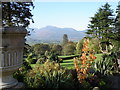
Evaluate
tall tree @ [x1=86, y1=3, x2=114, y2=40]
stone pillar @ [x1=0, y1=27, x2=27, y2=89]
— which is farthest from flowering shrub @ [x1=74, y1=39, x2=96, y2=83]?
tall tree @ [x1=86, y1=3, x2=114, y2=40]

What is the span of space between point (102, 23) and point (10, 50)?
23392 mm

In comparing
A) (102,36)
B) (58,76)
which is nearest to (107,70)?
(58,76)

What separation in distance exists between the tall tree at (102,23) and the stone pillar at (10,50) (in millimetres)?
22318

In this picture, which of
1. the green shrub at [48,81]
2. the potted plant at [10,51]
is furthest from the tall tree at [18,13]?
the potted plant at [10,51]

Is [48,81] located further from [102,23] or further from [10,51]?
[102,23]

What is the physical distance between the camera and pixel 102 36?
77.6 feet

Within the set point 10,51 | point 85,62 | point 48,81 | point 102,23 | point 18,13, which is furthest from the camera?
point 102,23

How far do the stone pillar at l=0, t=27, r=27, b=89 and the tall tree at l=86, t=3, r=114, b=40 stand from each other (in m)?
22.3

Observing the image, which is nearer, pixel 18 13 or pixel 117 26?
pixel 18 13

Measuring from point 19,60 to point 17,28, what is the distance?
46cm

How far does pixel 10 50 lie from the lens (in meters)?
1.98

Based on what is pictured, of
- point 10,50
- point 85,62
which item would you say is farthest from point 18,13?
point 10,50

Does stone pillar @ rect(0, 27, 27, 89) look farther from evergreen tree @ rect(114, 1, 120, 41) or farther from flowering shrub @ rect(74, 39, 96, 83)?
evergreen tree @ rect(114, 1, 120, 41)

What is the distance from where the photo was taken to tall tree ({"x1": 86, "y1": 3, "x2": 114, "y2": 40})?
23669 mm
